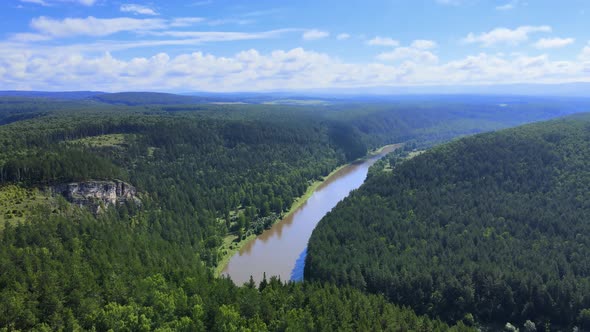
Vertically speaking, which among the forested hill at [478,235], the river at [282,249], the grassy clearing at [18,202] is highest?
the grassy clearing at [18,202]

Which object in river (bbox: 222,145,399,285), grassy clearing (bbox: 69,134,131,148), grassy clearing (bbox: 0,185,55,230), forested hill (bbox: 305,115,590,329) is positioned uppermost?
grassy clearing (bbox: 69,134,131,148)

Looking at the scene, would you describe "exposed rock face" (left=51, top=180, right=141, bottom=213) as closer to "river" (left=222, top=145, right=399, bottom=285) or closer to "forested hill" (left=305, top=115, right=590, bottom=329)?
"river" (left=222, top=145, right=399, bottom=285)

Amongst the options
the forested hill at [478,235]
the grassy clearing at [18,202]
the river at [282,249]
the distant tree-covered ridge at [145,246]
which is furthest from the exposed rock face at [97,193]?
the forested hill at [478,235]

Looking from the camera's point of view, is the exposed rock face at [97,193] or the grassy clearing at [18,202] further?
the exposed rock face at [97,193]

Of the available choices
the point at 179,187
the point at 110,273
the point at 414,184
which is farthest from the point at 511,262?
the point at 179,187

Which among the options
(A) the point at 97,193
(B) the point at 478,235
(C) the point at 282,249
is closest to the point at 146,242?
(A) the point at 97,193

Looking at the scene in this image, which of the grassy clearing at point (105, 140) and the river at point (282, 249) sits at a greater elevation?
the grassy clearing at point (105, 140)

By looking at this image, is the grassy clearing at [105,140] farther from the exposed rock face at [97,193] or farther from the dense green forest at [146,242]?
the exposed rock face at [97,193]

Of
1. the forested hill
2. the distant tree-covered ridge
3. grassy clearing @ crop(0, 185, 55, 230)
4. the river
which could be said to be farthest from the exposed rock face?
the forested hill
